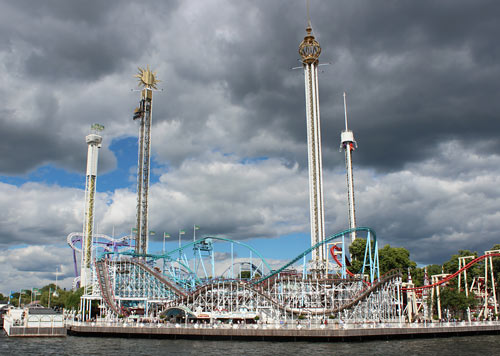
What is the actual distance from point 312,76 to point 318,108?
7.69 metres

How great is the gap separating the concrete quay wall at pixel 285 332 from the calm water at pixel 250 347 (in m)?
1.31

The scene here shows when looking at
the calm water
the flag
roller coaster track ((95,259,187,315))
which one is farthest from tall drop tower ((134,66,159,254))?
the calm water

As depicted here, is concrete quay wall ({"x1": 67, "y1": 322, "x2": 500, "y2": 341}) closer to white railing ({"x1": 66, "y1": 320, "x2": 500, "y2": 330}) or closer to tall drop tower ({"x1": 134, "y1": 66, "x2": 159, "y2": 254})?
white railing ({"x1": 66, "y1": 320, "x2": 500, "y2": 330})

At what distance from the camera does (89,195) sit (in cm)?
11881

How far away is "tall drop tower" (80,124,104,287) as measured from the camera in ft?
381

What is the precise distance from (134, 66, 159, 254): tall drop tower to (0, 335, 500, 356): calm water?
1842 inches

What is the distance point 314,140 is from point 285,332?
5341 cm

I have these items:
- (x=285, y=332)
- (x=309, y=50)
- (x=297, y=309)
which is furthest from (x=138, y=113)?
(x=285, y=332)

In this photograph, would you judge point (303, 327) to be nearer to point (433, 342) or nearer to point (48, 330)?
point (433, 342)

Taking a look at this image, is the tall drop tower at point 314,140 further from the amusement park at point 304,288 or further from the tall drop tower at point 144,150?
the tall drop tower at point 144,150

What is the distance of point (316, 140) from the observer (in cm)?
9900

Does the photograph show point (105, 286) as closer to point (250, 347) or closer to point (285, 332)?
point (285, 332)

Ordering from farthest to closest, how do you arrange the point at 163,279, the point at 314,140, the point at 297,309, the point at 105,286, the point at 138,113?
the point at 138,113, the point at 314,140, the point at 105,286, the point at 163,279, the point at 297,309

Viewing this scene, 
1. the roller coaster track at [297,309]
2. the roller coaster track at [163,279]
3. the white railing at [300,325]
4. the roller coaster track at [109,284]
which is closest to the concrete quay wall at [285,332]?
the white railing at [300,325]
